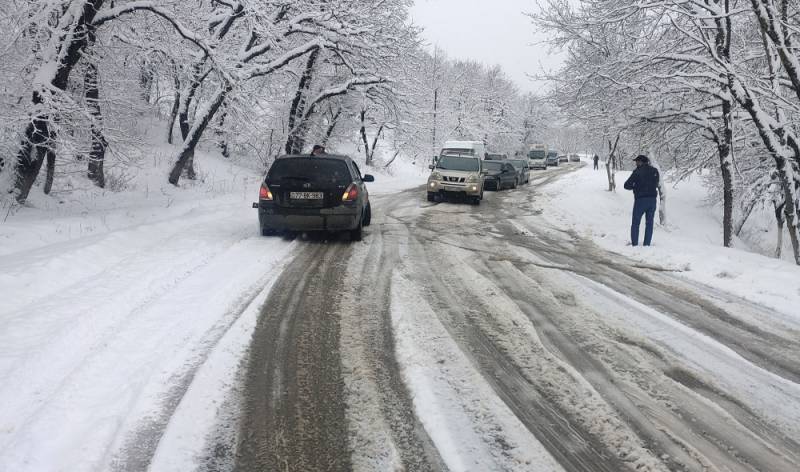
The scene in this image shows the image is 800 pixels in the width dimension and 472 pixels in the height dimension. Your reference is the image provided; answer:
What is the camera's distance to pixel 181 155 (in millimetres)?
16203

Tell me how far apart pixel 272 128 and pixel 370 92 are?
260 inches

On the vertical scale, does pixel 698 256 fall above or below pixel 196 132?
below

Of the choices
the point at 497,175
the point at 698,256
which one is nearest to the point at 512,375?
the point at 698,256

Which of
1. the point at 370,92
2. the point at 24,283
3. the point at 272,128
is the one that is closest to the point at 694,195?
the point at 370,92

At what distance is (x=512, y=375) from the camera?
3.64 m

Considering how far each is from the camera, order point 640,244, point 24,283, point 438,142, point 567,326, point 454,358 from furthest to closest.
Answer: point 438,142 < point 640,244 < point 24,283 < point 567,326 < point 454,358

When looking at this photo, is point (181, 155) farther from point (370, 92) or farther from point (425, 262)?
point (425, 262)

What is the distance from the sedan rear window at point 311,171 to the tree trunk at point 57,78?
430 cm

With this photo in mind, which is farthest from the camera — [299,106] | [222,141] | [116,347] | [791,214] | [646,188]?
[222,141]

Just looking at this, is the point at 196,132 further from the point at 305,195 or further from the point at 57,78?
the point at 305,195

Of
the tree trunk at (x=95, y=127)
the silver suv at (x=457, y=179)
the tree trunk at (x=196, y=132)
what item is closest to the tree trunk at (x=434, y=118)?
the silver suv at (x=457, y=179)

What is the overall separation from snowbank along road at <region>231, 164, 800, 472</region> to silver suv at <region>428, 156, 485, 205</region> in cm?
1098

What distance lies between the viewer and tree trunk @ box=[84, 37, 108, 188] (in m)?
9.59

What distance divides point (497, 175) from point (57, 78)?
18873mm
